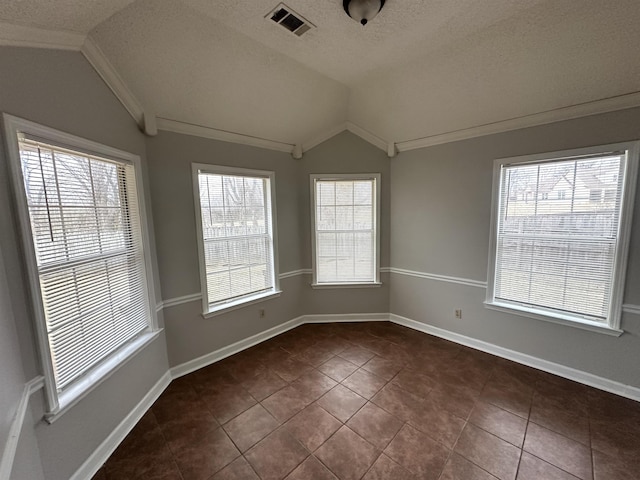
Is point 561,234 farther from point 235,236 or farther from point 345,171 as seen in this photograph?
point 235,236

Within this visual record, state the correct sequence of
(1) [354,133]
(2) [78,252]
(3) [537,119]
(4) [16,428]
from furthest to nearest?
(1) [354,133]
(3) [537,119]
(2) [78,252]
(4) [16,428]

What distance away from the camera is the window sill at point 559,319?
2219 millimetres

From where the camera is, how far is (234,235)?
297 cm

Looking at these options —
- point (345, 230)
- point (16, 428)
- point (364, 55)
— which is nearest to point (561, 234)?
point (345, 230)

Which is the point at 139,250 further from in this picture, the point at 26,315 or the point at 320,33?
the point at 320,33

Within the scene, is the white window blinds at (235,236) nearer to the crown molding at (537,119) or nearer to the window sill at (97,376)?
the window sill at (97,376)

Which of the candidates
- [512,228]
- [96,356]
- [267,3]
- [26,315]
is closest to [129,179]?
[26,315]

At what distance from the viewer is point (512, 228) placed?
2.67 metres

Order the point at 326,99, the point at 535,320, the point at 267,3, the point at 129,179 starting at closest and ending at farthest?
the point at 267,3 < the point at 129,179 < the point at 535,320 < the point at 326,99

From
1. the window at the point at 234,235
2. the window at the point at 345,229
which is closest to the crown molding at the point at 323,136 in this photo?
the window at the point at 345,229

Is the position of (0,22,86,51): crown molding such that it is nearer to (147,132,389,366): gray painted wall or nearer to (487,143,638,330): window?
(147,132,389,366): gray painted wall

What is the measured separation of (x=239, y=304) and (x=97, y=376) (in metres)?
1.41

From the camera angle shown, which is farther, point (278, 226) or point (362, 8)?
point (278, 226)

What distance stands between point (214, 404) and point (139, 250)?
1.46 metres
